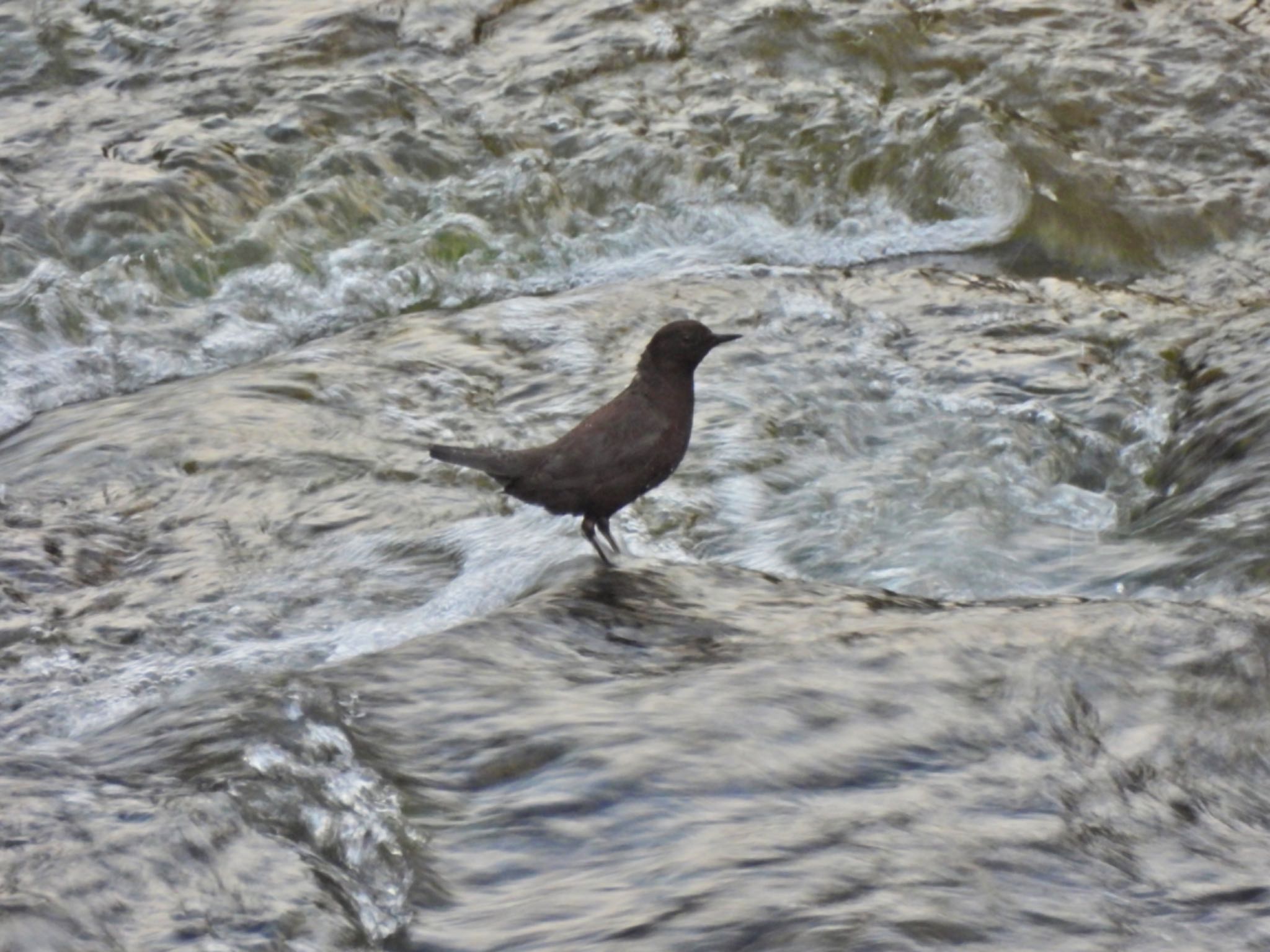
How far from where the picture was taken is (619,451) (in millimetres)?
4496

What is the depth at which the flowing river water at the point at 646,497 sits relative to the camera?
2928 millimetres

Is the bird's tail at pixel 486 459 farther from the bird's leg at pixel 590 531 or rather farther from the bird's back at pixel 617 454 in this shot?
the bird's leg at pixel 590 531

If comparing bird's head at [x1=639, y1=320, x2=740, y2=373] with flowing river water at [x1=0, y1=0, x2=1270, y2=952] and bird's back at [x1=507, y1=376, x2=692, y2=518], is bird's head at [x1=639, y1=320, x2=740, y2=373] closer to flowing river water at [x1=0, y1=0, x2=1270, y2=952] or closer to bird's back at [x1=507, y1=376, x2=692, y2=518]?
bird's back at [x1=507, y1=376, x2=692, y2=518]

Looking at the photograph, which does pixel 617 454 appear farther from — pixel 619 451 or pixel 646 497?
pixel 646 497

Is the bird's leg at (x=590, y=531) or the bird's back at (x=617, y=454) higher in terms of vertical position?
the bird's back at (x=617, y=454)

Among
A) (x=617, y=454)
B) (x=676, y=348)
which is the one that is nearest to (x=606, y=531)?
(x=617, y=454)

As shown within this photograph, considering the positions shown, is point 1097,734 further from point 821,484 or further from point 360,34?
point 360,34

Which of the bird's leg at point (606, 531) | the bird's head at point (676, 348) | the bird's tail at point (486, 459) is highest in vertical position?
the bird's head at point (676, 348)

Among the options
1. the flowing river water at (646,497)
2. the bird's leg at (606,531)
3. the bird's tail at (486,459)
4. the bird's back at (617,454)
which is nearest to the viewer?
the flowing river water at (646,497)

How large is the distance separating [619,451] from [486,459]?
0.40m

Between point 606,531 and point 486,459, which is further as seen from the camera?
point 606,531

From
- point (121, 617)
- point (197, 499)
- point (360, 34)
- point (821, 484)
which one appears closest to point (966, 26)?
point (360, 34)

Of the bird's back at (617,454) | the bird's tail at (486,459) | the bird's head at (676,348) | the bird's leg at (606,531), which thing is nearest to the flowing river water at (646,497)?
the bird's leg at (606,531)

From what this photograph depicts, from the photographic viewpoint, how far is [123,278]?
7137 mm
